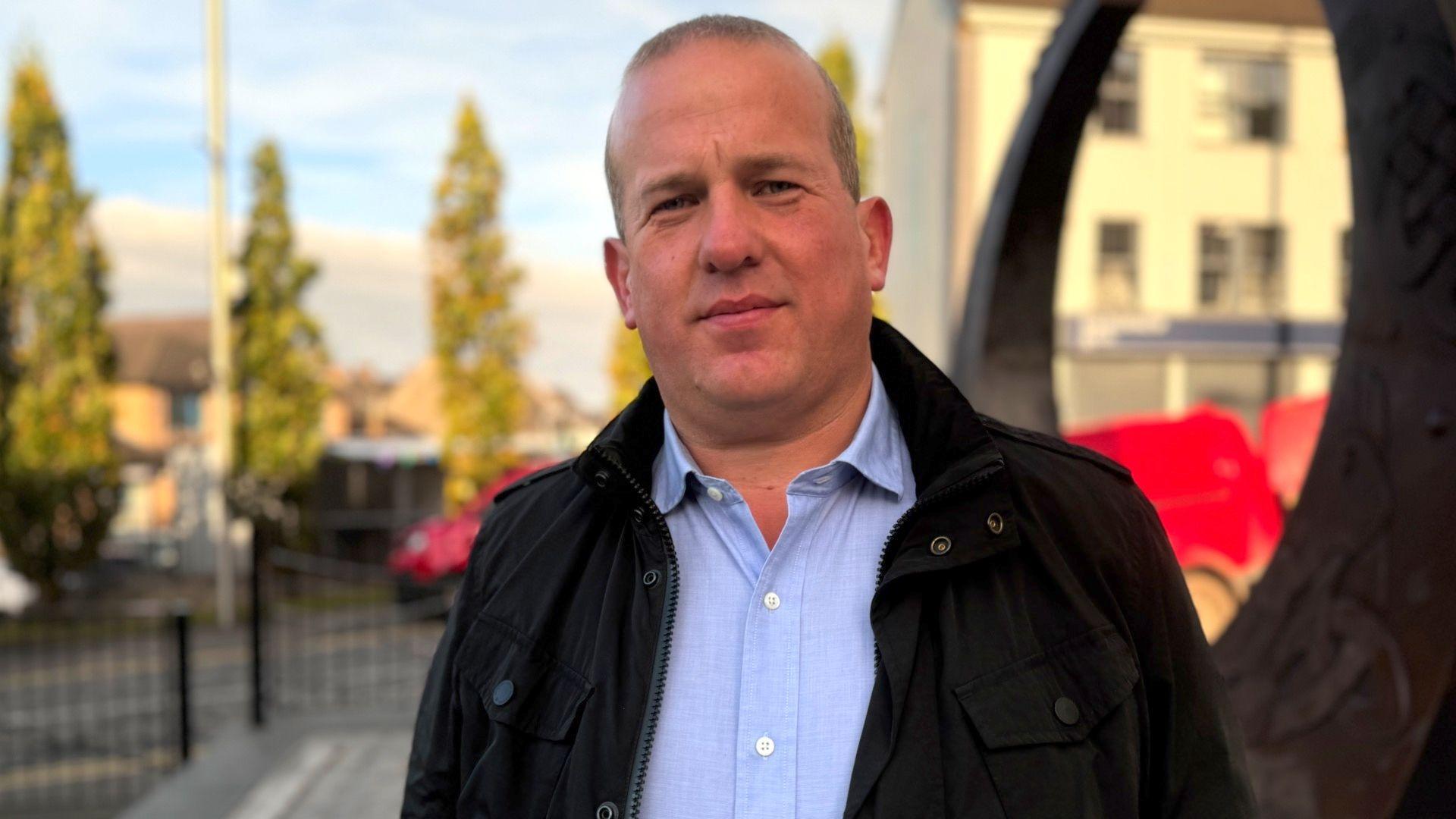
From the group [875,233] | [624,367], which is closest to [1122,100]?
[624,367]

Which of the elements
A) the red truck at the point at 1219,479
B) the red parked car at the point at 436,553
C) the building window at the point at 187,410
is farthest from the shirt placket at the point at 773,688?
the building window at the point at 187,410

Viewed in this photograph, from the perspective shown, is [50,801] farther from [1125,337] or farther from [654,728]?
[1125,337]

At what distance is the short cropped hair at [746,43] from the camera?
6.02 feet

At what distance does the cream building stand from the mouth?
18.8 m

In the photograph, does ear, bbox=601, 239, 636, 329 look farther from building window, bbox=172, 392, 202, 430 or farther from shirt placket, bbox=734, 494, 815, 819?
building window, bbox=172, 392, 202, 430

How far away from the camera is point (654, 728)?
1.73 meters

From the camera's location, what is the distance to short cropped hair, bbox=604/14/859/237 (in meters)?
1.84

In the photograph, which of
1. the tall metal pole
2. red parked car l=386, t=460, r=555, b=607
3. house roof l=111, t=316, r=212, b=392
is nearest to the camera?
red parked car l=386, t=460, r=555, b=607

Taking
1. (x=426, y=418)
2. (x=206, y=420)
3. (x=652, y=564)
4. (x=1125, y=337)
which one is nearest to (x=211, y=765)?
(x=652, y=564)

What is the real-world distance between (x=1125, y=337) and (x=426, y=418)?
47169 millimetres

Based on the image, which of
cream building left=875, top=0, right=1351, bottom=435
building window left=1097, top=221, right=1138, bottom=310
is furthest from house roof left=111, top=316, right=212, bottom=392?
building window left=1097, top=221, right=1138, bottom=310

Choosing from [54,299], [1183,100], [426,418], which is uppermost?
[1183,100]

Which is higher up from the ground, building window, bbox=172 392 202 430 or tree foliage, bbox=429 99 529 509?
tree foliage, bbox=429 99 529 509

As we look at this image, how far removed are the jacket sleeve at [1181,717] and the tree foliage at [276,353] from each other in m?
24.8
